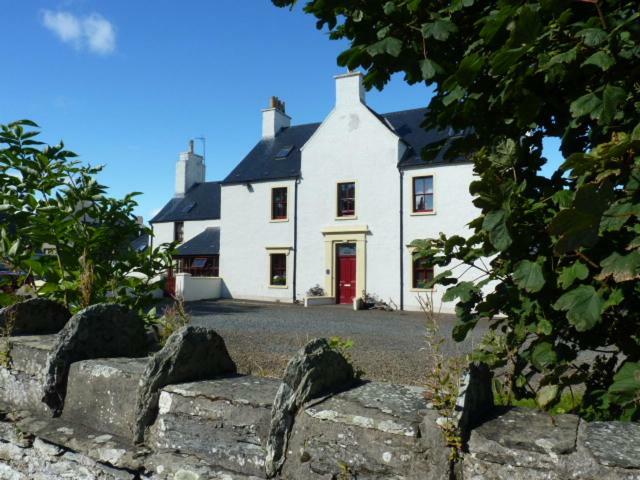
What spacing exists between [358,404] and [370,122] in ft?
66.9

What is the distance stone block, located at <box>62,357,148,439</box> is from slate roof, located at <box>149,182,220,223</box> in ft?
84.2

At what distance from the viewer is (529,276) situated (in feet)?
6.09

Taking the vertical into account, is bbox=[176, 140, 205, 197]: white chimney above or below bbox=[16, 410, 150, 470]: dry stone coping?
above

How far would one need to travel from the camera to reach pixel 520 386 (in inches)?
98.7

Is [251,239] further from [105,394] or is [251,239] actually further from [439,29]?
[439,29]

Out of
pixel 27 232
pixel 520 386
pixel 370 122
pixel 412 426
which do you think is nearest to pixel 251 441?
pixel 412 426

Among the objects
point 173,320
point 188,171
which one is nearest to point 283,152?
point 188,171

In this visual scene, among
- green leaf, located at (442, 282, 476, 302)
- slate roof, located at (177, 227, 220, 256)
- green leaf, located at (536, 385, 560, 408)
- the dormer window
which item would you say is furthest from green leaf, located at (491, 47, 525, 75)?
slate roof, located at (177, 227, 220, 256)

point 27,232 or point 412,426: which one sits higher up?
point 27,232

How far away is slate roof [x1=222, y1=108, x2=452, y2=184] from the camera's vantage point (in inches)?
836

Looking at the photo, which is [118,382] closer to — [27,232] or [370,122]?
[27,232]

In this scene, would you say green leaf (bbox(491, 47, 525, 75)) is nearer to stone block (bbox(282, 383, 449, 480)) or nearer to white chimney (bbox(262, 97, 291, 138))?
stone block (bbox(282, 383, 449, 480))

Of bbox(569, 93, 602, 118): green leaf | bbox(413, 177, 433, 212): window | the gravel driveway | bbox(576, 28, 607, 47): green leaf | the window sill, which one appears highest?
bbox(413, 177, 433, 212): window

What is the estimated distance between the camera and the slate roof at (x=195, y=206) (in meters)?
28.5
